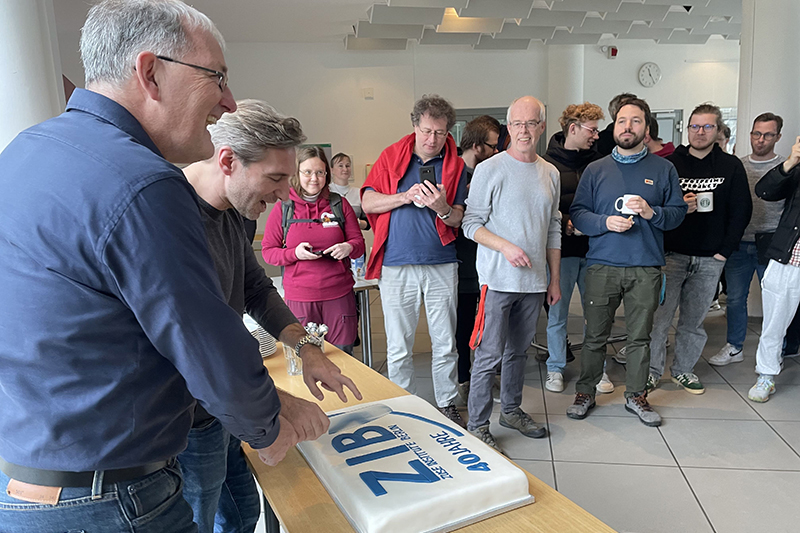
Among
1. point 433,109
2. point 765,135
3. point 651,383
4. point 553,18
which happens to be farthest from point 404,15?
point 651,383

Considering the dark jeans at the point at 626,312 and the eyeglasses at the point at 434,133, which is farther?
the dark jeans at the point at 626,312

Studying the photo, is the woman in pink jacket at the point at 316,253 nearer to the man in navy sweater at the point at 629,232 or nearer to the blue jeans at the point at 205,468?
the man in navy sweater at the point at 629,232

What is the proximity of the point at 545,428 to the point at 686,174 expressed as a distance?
176 cm

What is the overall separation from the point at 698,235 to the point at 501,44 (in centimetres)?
606

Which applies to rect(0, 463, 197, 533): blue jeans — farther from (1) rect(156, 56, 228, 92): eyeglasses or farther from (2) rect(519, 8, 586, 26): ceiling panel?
(2) rect(519, 8, 586, 26): ceiling panel

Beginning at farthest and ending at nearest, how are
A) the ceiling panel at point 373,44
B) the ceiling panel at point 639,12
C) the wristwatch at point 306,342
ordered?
1. the ceiling panel at point 373,44
2. the ceiling panel at point 639,12
3. the wristwatch at point 306,342

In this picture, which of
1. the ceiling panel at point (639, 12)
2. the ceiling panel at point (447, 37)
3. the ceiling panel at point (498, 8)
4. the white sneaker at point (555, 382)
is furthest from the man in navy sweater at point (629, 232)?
the ceiling panel at point (447, 37)

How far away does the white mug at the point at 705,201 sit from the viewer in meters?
3.21

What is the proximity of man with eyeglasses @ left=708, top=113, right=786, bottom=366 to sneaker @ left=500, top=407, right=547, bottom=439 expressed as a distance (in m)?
1.78

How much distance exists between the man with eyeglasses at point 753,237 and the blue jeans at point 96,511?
401 cm

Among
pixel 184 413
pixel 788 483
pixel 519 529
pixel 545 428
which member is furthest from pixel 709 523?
pixel 184 413

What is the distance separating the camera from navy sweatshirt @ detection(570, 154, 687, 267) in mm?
2951

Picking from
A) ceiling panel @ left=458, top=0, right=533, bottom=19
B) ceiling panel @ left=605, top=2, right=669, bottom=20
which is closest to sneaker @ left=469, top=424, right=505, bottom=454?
ceiling panel @ left=458, top=0, right=533, bottom=19

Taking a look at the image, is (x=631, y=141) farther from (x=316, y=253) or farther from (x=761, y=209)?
(x=316, y=253)
